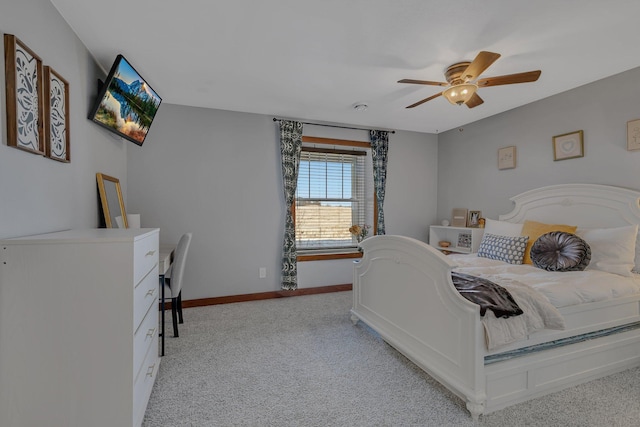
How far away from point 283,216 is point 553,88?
3283 mm

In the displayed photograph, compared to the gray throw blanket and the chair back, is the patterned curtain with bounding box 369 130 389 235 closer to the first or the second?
the gray throw blanket

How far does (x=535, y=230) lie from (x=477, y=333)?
1.97m

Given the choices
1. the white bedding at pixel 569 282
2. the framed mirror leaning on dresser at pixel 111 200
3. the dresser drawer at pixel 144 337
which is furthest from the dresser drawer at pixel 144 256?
the white bedding at pixel 569 282

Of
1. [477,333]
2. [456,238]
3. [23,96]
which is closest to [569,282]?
[477,333]

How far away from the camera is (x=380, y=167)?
14.8 ft

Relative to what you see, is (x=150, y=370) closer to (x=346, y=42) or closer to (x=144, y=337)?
(x=144, y=337)

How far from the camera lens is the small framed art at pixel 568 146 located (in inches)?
119

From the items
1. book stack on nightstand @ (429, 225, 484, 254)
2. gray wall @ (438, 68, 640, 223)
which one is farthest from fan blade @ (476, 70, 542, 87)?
book stack on nightstand @ (429, 225, 484, 254)

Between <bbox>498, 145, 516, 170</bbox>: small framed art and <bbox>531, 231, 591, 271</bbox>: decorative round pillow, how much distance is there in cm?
128

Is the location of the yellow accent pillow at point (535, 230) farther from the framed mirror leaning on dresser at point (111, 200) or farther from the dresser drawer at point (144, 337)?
the framed mirror leaning on dresser at point (111, 200)

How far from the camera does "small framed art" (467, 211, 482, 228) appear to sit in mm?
4188

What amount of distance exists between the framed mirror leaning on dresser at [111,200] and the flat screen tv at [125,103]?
1.39 feet

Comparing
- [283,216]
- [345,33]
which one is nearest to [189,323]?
[283,216]

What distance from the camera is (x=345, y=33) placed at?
2076 millimetres
